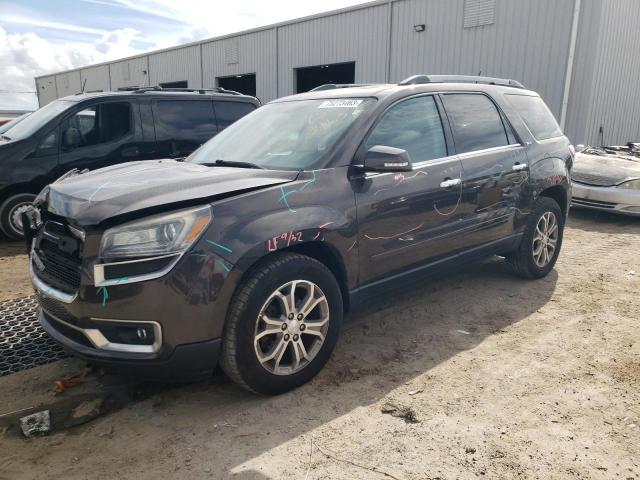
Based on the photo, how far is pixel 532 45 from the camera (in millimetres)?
11625

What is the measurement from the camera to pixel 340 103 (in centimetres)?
362

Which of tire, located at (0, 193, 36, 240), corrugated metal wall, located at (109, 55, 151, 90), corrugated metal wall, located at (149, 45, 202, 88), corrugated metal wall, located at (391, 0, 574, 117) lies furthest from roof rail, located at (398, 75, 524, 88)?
corrugated metal wall, located at (109, 55, 151, 90)

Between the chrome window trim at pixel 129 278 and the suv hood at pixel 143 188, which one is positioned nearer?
the chrome window trim at pixel 129 278

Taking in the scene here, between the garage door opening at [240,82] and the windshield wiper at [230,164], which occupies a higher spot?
the garage door opening at [240,82]

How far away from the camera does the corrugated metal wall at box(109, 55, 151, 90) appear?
87.2 ft

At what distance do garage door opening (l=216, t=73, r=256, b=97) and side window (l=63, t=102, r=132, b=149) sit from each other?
14.7 metres

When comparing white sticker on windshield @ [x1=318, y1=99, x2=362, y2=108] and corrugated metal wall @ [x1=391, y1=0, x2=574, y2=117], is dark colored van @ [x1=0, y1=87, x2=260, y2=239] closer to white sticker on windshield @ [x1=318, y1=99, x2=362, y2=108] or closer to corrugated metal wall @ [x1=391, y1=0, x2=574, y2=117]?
white sticker on windshield @ [x1=318, y1=99, x2=362, y2=108]

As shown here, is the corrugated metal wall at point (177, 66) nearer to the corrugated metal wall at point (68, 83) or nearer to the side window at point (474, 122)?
the corrugated metal wall at point (68, 83)

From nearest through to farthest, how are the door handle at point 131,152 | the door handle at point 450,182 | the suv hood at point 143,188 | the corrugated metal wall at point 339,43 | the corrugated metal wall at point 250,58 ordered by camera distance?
1. the suv hood at point 143,188
2. the door handle at point 450,182
3. the door handle at point 131,152
4. the corrugated metal wall at point 339,43
5. the corrugated metal wall at point 250,58

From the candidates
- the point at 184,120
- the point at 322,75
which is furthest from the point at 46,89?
the point at 184,120

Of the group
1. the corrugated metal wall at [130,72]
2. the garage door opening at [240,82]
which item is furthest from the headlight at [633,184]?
the corrugated metal wall at [130,72]

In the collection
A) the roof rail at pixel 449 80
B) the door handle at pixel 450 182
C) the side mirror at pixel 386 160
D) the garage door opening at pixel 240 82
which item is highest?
the garage door opening at pixel 240 82

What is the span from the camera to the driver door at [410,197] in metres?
3.28

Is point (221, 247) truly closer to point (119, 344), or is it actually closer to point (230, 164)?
point (119, 344)
